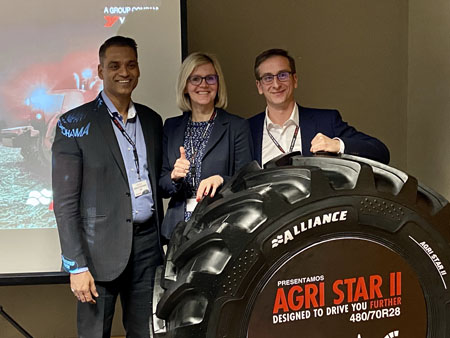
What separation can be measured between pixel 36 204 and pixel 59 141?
0.67 m

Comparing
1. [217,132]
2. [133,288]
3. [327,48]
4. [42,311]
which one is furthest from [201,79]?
[42,311]

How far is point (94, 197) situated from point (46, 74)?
0.85m

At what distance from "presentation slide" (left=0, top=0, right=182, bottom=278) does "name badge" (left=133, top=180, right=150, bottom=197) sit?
2.25 feet

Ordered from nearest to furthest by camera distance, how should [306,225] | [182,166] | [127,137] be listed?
[306,225] → [182,166] → [127,137]

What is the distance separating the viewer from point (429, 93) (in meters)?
3.00

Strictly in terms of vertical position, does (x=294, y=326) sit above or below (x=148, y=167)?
below

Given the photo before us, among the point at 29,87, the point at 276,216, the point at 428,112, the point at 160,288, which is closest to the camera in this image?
the point at 276,216

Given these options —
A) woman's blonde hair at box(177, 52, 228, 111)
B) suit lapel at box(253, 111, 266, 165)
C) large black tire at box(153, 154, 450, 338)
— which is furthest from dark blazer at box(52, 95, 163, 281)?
large black tire at box(153, 154, 450, 338)

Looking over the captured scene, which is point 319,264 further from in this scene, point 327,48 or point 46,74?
point 327,48

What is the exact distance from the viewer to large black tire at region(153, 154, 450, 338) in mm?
971

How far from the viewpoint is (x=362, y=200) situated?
3.25 ft

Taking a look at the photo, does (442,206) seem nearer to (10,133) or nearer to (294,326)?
(294,326)

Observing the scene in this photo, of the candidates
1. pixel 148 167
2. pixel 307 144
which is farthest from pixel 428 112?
pixel 148 167

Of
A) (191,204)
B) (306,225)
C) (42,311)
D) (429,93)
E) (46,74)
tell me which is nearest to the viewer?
(306,225)
